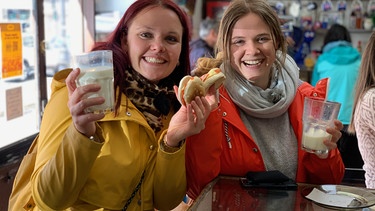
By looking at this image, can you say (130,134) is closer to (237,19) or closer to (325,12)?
(237,19)

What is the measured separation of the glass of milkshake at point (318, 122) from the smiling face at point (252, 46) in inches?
9.2

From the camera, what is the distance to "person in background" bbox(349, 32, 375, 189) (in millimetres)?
2223

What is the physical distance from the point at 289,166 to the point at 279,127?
0.51ft

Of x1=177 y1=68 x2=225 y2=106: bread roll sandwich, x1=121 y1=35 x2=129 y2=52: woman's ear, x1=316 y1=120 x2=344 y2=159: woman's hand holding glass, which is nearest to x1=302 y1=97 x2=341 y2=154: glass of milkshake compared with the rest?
x1=316 y1=120 x2=344 y2=159: woman's hand holding glass

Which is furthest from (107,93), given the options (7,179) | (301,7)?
(301,7)

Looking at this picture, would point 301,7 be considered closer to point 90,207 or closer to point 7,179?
point 7,179

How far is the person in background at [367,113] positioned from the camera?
7.29 ft

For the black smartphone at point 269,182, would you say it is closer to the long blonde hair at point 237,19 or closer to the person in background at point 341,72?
the long blonde hair at point 237,19

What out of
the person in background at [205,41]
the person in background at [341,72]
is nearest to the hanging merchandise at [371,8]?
the person in background at [341,72]

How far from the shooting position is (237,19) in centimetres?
177

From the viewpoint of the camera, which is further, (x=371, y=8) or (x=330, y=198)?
(x=371, y=8)

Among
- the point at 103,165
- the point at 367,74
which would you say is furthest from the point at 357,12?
the point at 103,165

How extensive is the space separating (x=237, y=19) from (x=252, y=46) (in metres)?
0.13

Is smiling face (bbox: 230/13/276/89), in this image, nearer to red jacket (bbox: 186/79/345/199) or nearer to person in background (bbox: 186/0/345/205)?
person in background (bbox: 186/0/345/205)
